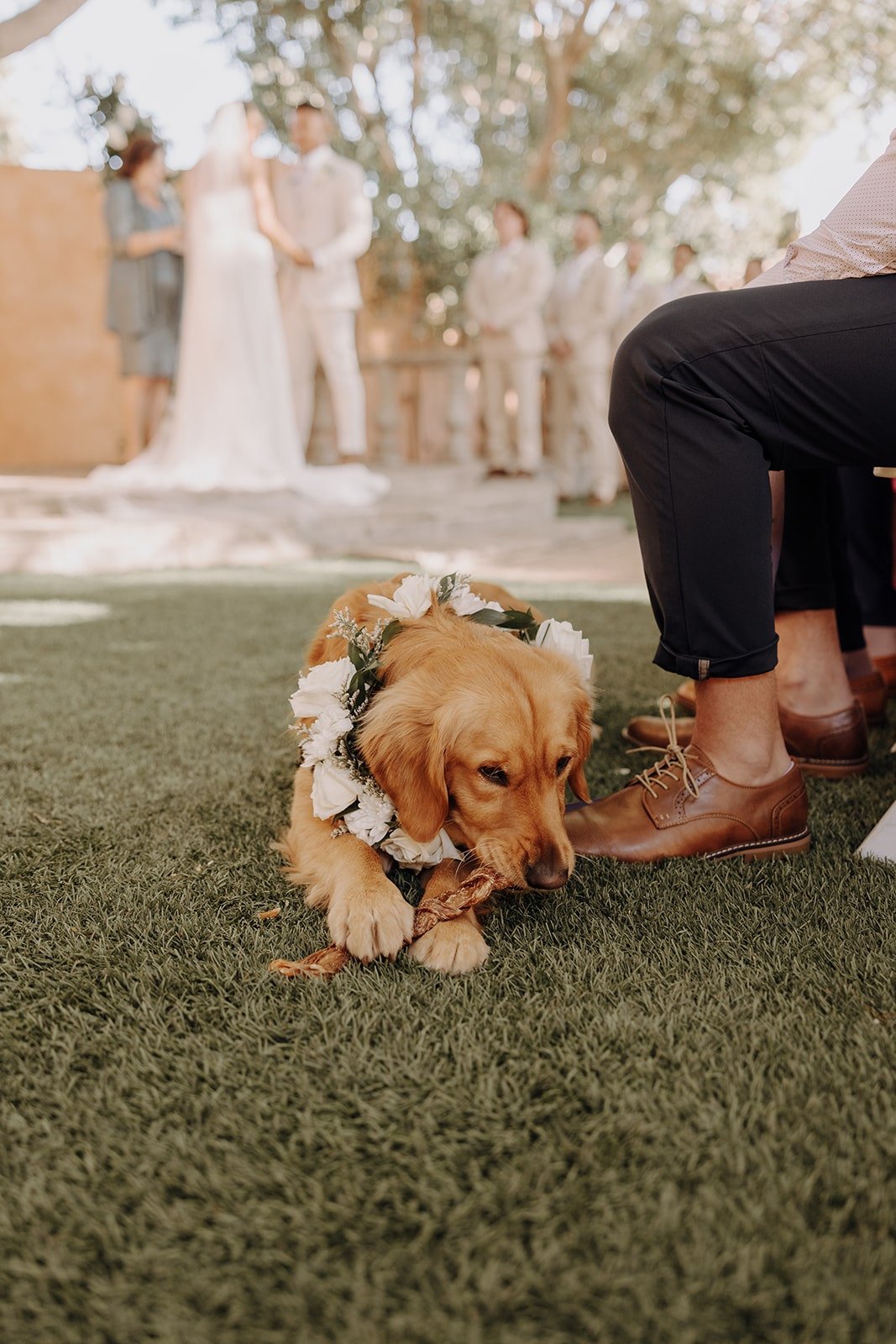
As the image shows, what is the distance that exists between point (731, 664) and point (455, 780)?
58 cm

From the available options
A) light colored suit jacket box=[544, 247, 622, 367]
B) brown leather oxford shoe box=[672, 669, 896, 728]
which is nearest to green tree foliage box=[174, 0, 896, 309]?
light colored suit jacket box=[544, 247, 622, 367]

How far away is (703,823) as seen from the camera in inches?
78.9

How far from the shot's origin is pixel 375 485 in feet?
29.2

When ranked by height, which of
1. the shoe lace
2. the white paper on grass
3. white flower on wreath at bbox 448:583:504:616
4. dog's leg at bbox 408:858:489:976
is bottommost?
the white paper on grass

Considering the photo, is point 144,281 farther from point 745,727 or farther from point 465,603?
point 745,727

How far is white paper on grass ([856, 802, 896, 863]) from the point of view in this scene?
1.95 m

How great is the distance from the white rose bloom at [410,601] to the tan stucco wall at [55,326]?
12.6 metres

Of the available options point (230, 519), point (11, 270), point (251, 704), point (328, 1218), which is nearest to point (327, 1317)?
point (328, 1218)

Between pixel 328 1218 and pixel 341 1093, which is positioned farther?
pixel 341 1093

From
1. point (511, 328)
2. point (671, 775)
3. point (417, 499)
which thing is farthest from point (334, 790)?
point (511, 328)

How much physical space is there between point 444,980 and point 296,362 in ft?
31.8

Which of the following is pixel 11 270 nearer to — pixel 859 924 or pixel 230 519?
pixel 230 519

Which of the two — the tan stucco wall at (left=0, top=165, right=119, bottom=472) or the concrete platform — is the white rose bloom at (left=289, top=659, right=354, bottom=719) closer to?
the concrete platform

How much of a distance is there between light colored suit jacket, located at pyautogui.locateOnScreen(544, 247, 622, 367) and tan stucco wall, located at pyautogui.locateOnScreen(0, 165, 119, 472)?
6.21 meters
